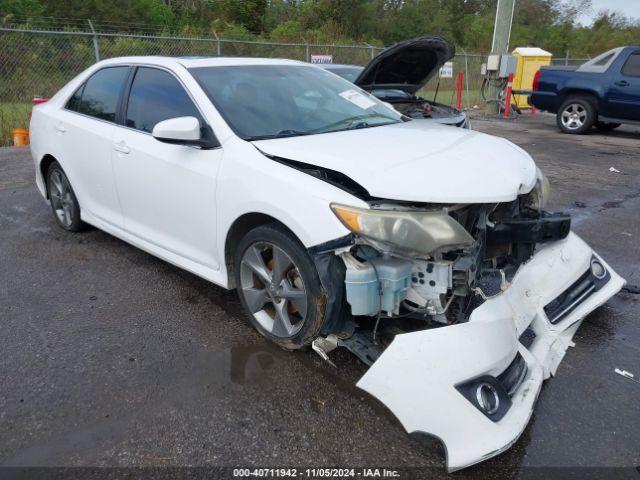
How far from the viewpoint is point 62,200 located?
4887 millimetres

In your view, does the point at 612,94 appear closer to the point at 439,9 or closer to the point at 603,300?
the point at 603,300

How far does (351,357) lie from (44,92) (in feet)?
38.4

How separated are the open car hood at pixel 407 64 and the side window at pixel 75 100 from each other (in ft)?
11.1

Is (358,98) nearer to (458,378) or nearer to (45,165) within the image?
(458,378)

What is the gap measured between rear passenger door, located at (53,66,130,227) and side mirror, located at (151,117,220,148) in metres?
1.10

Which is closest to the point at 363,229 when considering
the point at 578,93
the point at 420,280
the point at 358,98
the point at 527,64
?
the point at 420,280

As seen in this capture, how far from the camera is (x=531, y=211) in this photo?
3.30 m

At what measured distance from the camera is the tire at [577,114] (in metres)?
11.2

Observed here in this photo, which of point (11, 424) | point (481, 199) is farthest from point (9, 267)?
point (481, 199)

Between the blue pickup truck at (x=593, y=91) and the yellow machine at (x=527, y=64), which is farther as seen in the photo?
the yellow machine at (x=527, y=64)

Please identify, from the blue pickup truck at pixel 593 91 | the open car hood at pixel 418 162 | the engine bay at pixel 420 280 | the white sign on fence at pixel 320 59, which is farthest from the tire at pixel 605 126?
the engine bay at pixel 420 280

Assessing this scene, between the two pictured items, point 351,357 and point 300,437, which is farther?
point 351,357

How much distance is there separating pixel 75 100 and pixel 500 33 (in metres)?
12.7

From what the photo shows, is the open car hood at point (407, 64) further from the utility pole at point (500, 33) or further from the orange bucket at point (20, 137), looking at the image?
the utility pole at point (500, 33)
